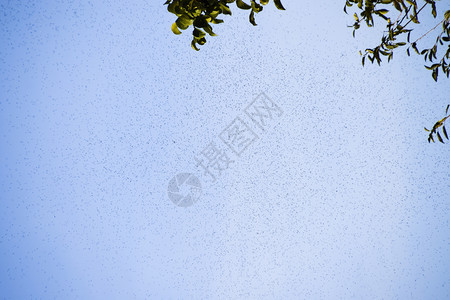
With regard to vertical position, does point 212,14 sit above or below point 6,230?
above

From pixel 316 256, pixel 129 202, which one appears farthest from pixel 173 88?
pixel 316 256

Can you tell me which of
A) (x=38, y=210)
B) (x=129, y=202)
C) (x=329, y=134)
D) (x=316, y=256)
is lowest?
(x=38, y=210)

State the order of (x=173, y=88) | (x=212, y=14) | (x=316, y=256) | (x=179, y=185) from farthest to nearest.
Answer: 1. (x=316, y=256)
2. (x=179, y=185)
3. (x=173, y=88)
4. (x=212, y=14)

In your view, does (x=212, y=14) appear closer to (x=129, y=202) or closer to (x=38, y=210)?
(x=129, y=202)

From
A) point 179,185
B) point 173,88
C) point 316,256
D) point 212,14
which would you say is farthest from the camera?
point 316,256

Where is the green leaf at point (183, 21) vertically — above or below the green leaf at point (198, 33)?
below

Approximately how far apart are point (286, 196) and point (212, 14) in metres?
2.01

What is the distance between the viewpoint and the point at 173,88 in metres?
2.14

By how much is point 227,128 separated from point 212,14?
1.66 meters

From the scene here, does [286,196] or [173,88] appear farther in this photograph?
[286,196]

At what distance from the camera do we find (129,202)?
7.49 ft

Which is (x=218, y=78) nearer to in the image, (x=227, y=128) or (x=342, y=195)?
(x=227, y=128)

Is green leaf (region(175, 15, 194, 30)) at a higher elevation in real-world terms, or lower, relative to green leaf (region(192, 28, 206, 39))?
lower

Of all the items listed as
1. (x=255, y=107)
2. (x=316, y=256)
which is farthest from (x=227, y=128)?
(x=316, y=256)
